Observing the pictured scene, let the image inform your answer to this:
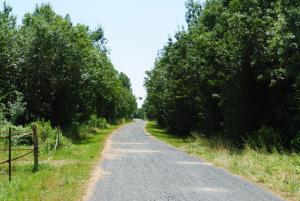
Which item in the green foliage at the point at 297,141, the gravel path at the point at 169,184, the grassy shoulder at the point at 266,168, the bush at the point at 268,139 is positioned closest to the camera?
the gravel path at the point at 169,184

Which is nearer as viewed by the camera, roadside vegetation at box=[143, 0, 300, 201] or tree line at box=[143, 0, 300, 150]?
roadside vegetation at box=[143, 0, 300, 201]

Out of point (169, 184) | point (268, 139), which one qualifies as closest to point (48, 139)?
point (268, 139)

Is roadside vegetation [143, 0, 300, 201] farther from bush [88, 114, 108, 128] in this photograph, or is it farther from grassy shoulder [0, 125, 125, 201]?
bush [88, 114, 108, 128]

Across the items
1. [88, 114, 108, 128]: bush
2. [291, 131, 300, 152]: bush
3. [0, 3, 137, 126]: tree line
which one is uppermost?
[0, 3, 137, 126]: tree line

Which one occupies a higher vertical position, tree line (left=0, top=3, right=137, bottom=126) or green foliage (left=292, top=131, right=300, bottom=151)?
tree line (left=0, top=3, right=137, bottom=126)

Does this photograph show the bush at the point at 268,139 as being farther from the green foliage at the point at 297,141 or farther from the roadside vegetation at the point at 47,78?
the roadside vegetation at the point at 47,78

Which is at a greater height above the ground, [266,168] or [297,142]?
[297,142]

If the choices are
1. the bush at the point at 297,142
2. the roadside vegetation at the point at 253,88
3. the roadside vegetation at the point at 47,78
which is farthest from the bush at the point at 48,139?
the bush at the point at 297,142

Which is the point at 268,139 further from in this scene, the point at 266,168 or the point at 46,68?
the point at 46,68

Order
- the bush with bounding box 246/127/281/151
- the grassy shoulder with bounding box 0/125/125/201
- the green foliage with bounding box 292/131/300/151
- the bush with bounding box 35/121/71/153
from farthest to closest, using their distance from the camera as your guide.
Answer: the bush with bounding box 246/127/281/151
the bush with bounding box 35/121/71/153
the green foliage with bounding box 292/131/300/151
the grassy shoulder with bounding box 0/125/125/201

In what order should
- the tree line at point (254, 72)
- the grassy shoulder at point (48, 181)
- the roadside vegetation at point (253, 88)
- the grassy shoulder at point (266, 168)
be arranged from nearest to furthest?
the grassy shoulder at point (48, 181), the grassy shoulder at point (266, 168), the roadside vegetation at point (253, 88), the tree line at point (254, 72)

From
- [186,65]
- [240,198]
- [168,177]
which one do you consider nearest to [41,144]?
[168,177]

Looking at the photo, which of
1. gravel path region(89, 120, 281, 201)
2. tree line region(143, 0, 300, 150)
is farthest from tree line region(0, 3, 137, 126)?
gravel path region(89, 120, 281, 201)

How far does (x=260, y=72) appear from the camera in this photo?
98.6 ft
